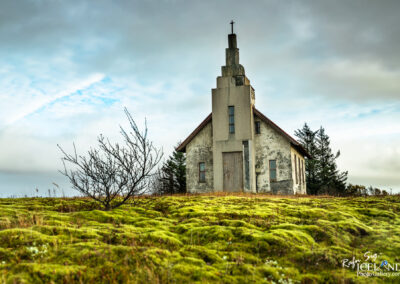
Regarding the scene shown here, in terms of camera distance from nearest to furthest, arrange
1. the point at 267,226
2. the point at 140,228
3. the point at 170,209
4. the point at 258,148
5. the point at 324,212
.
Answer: the point at 140,228 → the point at 267,226 → the point at 324,212 → the point at 170,209 → the point at 258,148

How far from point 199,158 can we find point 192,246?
1824cm

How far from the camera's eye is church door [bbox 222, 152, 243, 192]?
23.7 metres

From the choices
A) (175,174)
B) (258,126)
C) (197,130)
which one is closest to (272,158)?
(258,126)

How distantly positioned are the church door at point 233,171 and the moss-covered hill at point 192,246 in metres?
12.7

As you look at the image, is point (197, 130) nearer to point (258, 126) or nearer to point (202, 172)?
point (202, 172)

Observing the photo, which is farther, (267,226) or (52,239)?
(267,226)

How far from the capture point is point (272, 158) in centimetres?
2425

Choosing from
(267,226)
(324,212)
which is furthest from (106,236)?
(324,212)

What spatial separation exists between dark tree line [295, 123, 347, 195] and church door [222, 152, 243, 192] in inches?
692

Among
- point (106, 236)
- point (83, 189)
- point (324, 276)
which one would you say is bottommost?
point (324, 276)

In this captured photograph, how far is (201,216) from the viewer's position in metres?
10.4

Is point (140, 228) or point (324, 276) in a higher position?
point (140, 228)

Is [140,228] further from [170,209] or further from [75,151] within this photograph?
[75,151]

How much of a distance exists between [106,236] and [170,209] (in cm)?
456
